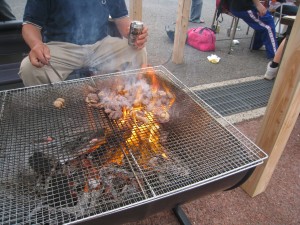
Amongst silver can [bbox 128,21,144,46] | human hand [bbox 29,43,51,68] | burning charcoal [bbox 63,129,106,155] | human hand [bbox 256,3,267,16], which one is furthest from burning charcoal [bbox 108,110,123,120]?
human hand [bbox 256,3,267,16]

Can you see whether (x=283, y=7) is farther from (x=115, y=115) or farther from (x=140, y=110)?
(x=115, y=115)

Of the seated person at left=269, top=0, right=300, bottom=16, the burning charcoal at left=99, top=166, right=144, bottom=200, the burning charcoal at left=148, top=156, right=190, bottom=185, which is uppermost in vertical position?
the seated person at left=269, top=0, right=300, bottom=16

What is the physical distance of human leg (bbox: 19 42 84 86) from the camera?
2.67 metres

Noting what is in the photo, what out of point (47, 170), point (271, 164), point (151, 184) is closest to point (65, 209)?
point (47, 170)

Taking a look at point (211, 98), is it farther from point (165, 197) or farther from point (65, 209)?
point (65, 209)

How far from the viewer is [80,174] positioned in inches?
66.5

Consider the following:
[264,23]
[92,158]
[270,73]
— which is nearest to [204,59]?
[270,73]

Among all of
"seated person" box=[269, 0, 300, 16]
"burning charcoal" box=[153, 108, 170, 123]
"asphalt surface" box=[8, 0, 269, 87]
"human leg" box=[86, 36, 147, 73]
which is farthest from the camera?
"seated person" box=[269, 0, 300, 16]

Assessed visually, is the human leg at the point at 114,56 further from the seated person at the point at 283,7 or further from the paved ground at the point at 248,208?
the seated person at the point at 283,7

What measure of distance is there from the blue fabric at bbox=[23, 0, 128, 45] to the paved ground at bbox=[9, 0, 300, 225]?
6.43ft

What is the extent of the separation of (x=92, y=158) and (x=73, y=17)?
204 centimetres

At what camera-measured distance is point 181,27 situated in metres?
4.96

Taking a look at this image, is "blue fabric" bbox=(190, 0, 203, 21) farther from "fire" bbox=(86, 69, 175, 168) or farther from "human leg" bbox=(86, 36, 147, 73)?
"fire" bbox=(86, 69, 175, 168)

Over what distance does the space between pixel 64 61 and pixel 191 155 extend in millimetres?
2100
